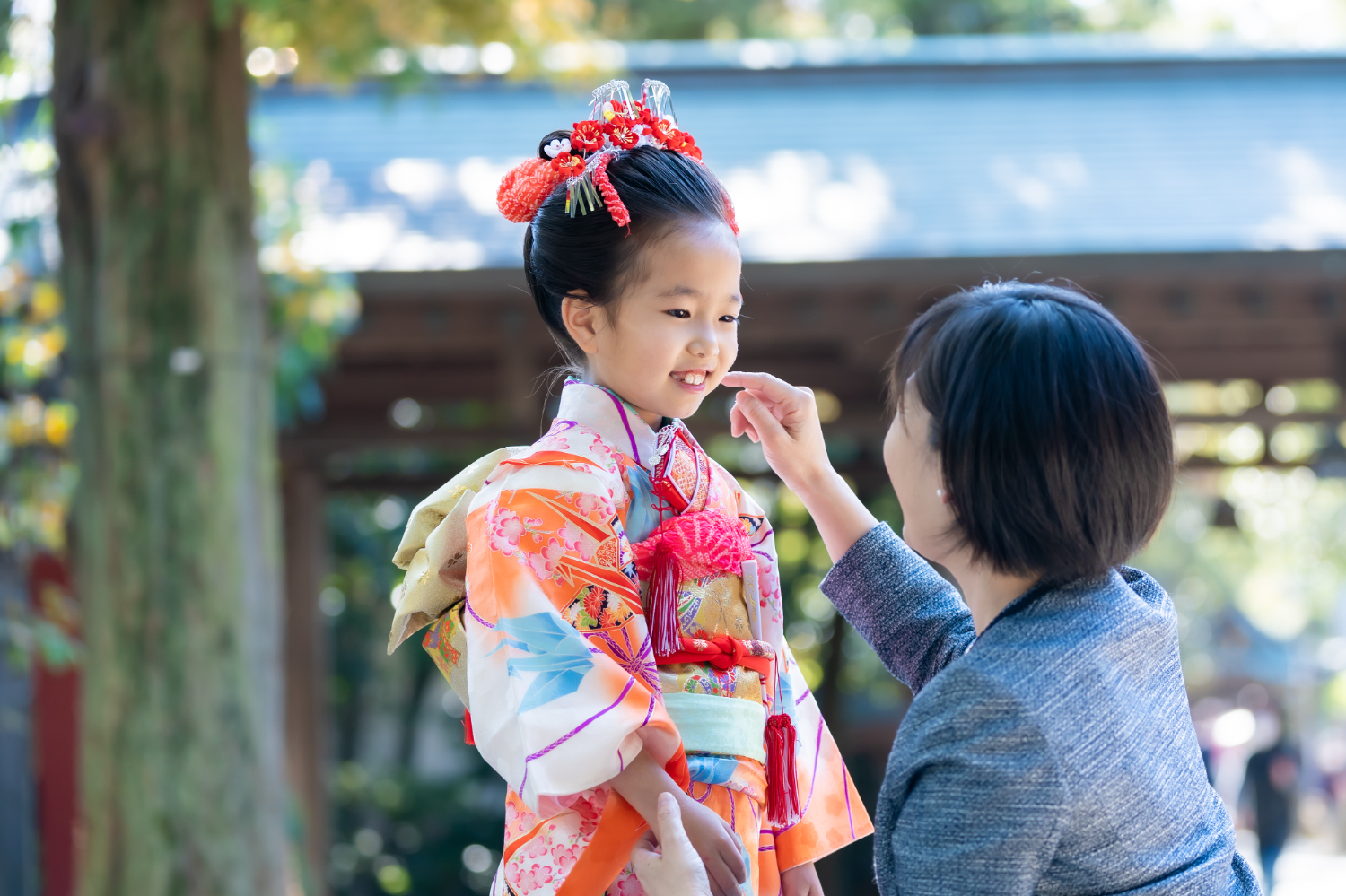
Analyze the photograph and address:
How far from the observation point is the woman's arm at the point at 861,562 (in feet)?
4.56

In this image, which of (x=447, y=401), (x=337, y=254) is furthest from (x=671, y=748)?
(x=447, y=401)

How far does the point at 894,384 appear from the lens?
4.07ft

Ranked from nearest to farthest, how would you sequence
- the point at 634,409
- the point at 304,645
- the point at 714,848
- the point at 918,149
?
the point at 714,848
the point at 634,409
the point at 918,149
the point at 304,645

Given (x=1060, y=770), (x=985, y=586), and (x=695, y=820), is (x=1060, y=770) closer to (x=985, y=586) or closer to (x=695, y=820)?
(x=985, y=586)

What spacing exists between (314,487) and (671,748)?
5225 millimetres

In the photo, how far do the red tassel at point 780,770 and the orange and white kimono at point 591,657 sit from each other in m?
0.02

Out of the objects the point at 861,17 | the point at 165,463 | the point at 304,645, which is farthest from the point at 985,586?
the point at 861,17

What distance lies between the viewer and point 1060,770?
3.25 ft

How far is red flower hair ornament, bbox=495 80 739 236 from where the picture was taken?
4.14 ft

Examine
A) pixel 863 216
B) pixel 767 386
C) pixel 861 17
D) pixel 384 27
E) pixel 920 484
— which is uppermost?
pixel 861 17

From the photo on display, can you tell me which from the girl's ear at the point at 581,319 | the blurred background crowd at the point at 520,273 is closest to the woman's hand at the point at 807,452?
the girl's ear at the point at 581,319

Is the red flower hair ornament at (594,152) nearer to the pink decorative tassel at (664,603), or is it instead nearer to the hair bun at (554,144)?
the hair bun at (554,144)

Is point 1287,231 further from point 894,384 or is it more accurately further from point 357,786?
point 357,786

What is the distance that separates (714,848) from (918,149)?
177 inches
